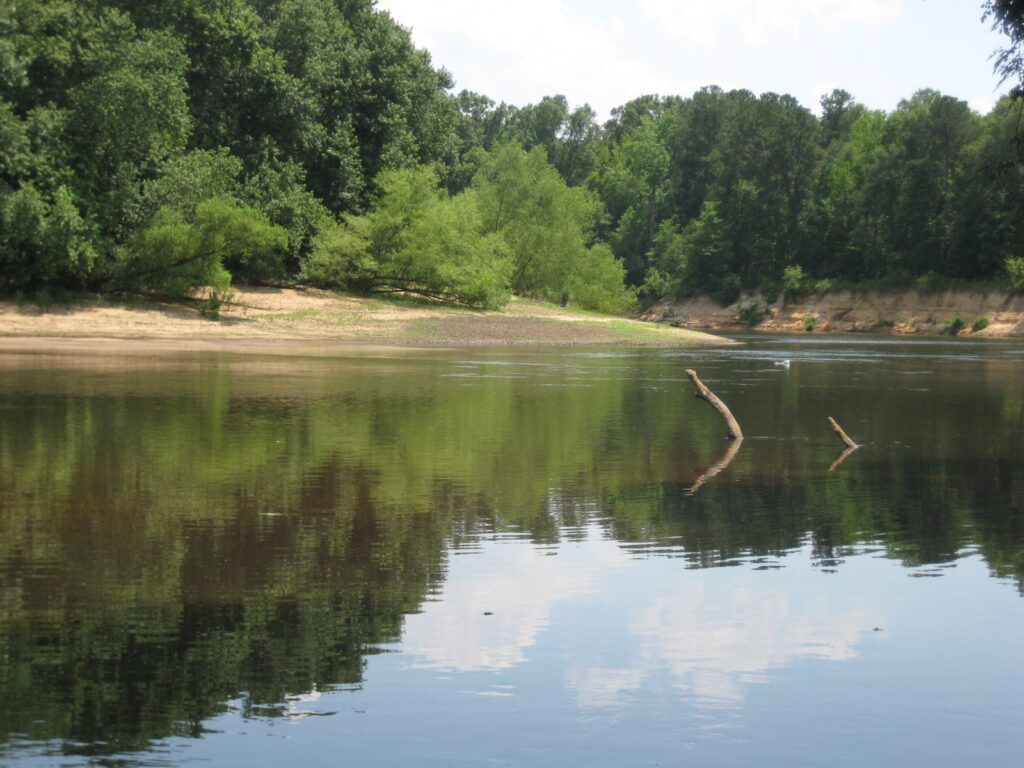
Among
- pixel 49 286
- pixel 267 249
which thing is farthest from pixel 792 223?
pixel 49 286

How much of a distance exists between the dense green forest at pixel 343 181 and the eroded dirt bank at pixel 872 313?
1670mm

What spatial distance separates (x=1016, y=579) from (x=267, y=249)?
51691 millimetres

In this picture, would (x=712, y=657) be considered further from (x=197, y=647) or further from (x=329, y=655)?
(x=197, y=647)

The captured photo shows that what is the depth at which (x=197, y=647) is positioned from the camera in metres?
10.1

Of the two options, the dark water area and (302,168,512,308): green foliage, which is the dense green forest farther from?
the dark water area

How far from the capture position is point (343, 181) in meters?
72.1

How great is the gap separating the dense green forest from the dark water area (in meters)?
7.24

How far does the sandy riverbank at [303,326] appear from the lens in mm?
51875

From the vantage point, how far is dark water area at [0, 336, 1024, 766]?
8594mm

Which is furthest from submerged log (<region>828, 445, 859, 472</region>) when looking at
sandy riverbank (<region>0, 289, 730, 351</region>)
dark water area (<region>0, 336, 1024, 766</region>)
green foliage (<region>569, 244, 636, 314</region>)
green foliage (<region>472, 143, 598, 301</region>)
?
green foliage (<region>569, 244, 636, 314</region>)

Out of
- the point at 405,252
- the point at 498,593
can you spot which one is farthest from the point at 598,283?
the point at 498,593

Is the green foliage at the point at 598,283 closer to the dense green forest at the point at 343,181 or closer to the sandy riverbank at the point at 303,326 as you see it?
the dense green forest at the point at 343,181

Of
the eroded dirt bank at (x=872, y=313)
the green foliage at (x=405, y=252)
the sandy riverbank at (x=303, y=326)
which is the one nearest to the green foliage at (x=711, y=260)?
the eroded dirt bank at (x=872, y=313)

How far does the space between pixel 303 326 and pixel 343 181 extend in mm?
15528
